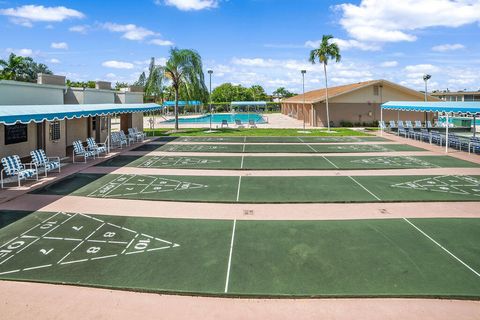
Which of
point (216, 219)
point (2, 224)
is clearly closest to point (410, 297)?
point (216, 219)

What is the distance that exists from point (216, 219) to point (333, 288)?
4800 mm

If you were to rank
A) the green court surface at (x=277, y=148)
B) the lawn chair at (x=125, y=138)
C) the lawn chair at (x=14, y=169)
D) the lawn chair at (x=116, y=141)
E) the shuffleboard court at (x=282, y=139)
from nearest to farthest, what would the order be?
the lawn chair at (x=14, y=169) → the green court surface at (x=277, y=148) → the lawn chair at (x=116, y=141) → the lawn chair at (x=125, y=138) → the shuffleboard court at (x=282, y=139)

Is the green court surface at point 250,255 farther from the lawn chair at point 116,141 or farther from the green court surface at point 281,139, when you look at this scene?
the green court surface at point 281,139

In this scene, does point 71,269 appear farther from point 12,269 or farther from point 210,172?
point 210,172

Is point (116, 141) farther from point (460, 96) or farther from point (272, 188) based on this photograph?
point (460, 96)

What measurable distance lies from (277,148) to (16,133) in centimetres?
1580

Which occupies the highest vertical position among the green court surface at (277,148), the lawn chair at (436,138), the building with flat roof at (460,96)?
the building with flat roof at (460,96)

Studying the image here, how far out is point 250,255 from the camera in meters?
8.55

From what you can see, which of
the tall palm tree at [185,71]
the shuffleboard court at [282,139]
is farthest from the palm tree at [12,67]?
the shuffleboard court at [282,139]

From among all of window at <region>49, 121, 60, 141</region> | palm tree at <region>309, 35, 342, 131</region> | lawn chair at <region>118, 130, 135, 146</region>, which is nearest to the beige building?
window at <region>49, 121, 60, 141</region>

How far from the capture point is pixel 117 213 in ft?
38.1

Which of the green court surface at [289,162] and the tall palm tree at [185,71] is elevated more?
the tall palm tree at [185,71]

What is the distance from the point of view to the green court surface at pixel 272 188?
1335 centimetres

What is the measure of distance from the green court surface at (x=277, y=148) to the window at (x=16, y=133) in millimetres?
8002
